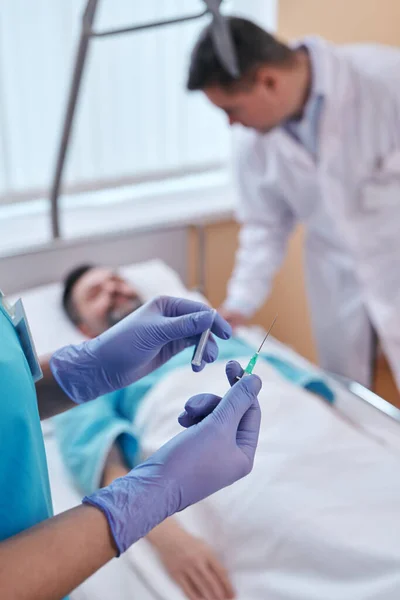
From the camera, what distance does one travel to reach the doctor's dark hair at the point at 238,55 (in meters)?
1.54

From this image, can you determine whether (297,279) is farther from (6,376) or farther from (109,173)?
(6,376)

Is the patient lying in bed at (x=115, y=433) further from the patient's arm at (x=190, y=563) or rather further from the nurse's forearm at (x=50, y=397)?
the nurse's forearm at (x=50, y=397)

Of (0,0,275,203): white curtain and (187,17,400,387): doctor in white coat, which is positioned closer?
(187,17,400,387): doctor in white coat

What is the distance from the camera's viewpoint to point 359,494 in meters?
1.17

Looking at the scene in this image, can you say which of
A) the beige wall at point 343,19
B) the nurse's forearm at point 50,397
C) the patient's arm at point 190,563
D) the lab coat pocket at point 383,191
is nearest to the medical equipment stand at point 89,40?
the lab coat pocket at point 383,191

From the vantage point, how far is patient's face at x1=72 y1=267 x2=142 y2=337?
195cm

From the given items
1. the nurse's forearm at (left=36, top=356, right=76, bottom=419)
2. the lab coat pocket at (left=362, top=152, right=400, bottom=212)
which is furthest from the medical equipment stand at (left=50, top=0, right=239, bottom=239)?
the nurse's forearm at (left=36, top=356, right=76, bottom=419)

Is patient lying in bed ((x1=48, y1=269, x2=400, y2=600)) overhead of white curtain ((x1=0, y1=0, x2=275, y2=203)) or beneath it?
beneath

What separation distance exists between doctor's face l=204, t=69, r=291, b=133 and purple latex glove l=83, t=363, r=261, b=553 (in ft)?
3.12

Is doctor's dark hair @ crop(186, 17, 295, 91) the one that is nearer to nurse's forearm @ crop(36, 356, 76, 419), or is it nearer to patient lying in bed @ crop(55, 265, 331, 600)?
patient lying in bed @ crop(55, 265, 331, 600)

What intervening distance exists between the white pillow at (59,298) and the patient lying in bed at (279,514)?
57cm

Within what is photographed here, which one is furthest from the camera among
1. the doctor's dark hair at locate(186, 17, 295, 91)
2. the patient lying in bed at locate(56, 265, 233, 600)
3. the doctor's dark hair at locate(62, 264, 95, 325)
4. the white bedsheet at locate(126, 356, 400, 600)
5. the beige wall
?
the doctor's dark hair at locate(62, 264, 95, 325)

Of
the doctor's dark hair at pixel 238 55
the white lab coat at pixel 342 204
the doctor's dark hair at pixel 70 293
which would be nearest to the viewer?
the doctor's dark hair at pixel 238 55

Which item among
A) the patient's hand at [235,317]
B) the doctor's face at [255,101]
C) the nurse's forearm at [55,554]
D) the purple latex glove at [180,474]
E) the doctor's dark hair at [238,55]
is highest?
the doctor's dark hair at [238,55]
